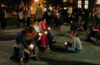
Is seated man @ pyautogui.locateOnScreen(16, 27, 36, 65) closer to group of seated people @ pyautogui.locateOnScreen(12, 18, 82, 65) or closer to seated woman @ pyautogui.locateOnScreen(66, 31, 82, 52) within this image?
group of seated people @ pyautogui.locateOnScreen(12, 18, 82, 65)

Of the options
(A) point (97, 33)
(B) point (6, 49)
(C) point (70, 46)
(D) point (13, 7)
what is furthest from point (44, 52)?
(D) point (13, 7)

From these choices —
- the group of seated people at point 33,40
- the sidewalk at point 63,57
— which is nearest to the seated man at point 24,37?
the group of seated people at point 33,40

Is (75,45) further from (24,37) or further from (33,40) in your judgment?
(24,37)

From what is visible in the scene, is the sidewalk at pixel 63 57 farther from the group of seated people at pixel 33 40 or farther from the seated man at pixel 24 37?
the seated man at pixel 24 37

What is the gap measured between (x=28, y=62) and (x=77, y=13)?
11583mm

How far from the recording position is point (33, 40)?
25.7ft

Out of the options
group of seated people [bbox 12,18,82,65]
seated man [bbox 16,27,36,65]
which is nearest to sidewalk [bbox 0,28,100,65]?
group of seated people [bbox 12,18,82,65]

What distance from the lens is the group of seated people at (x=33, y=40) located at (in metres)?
7.09

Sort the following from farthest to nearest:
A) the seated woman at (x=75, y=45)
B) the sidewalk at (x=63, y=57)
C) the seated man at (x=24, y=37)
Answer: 1. the seated woman at (x=75, y=45)
2. the sidewalk at (x=63, y=57)
3. the seated man at (x=24, y=37)

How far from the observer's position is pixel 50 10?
21.3 metres

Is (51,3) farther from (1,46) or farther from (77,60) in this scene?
(77,60)

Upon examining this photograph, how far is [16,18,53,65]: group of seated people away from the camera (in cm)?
709

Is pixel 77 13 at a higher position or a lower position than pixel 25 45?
higher

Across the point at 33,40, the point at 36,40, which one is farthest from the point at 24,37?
the point at 36,40
